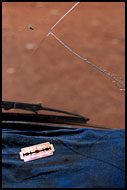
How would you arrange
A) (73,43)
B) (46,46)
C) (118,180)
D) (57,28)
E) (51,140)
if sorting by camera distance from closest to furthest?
1. (118,180)
2. (51,140)
3. (57,28)
4. (73,43)
5. (46,46)

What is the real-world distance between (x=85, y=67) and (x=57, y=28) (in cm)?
42

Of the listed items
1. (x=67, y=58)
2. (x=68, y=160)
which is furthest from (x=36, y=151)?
(x=67, y=58)

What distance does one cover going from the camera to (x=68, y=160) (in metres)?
1.09

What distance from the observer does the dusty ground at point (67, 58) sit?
5.52 feet

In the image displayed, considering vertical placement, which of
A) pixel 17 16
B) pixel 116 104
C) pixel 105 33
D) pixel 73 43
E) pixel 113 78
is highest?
pixel 17 16

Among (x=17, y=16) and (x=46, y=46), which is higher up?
(x=17, y=16)

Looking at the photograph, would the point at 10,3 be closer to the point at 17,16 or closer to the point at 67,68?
the point at 17,16

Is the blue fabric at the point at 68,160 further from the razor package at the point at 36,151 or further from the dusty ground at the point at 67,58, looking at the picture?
the dusty ground at the point at 67,58

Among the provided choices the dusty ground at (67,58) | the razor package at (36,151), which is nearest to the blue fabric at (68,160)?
the razor package at (36,151)

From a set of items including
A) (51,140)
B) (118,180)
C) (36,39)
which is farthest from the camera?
(36,39)

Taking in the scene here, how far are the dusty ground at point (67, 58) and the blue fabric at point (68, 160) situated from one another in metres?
0.48

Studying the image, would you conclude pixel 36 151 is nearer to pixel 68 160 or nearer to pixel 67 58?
pixel 68 160

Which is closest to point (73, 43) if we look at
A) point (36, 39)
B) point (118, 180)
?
point (36, 39)

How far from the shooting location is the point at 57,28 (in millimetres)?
1568
